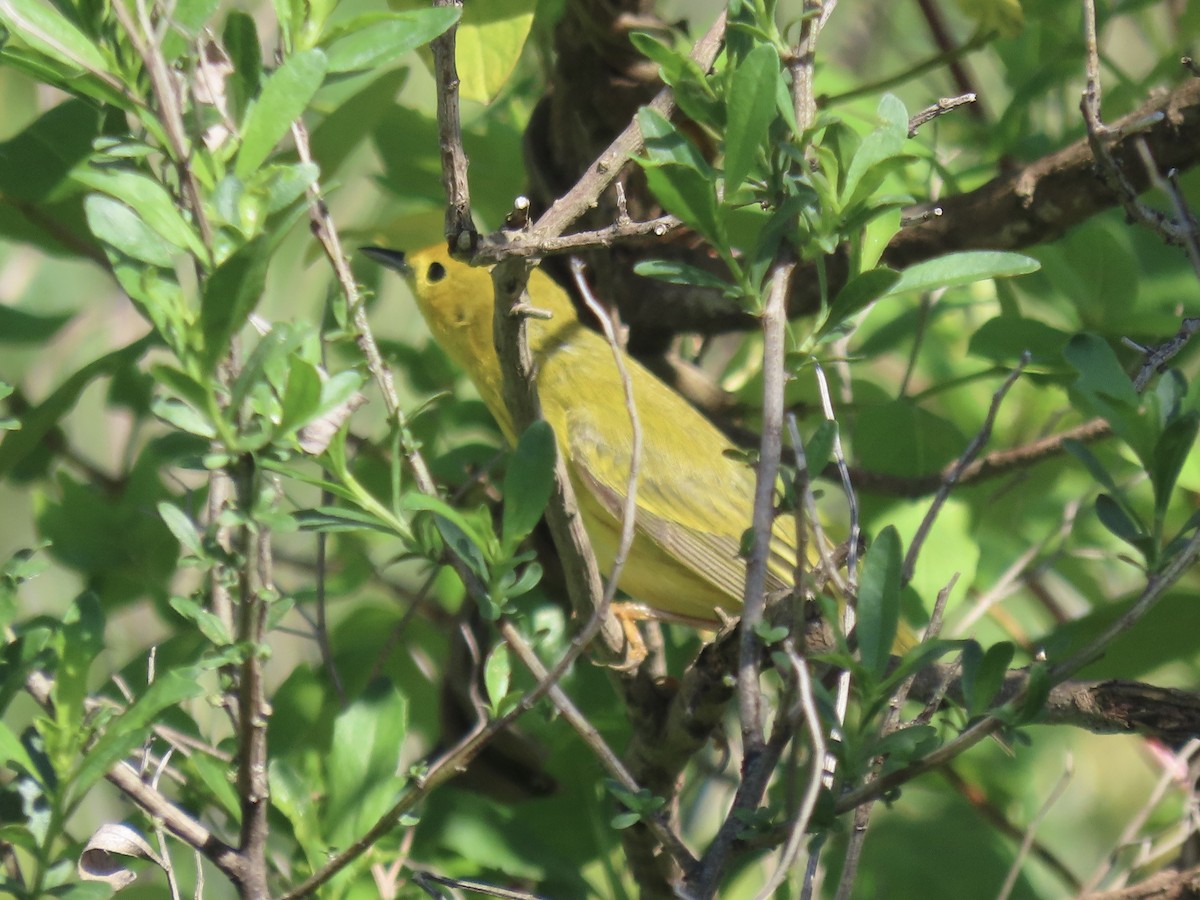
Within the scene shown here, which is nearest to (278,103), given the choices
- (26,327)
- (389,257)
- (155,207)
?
(155,207)

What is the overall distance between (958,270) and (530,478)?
0.51m

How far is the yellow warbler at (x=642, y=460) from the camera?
9.18 ft

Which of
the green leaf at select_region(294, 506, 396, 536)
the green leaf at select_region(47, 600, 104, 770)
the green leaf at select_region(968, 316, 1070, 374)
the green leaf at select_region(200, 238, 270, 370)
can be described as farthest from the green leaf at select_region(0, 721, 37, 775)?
the green leaf at select_region(968, 316, 1070, 374)

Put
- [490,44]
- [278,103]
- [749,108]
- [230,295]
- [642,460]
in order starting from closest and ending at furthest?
[230,295] → [278,103] → [749,108] → [490,44] → [642,460]

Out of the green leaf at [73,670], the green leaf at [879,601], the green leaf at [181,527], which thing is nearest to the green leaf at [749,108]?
the green leaf at [879,601]

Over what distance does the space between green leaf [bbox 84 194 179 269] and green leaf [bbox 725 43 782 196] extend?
55 centimetres

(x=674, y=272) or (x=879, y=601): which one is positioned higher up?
(x=674, y=272)

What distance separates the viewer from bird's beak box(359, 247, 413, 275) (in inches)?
110

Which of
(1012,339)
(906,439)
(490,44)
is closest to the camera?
(490,44)

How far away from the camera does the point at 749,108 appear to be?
4.07 feet

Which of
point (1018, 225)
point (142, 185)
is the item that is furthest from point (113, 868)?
point (1018, 225)

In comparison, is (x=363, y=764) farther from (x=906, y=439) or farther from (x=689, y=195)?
Answer: (x=906, y=439)

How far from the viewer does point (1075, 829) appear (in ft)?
13.2

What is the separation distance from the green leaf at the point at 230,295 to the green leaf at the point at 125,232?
3.1 inches
